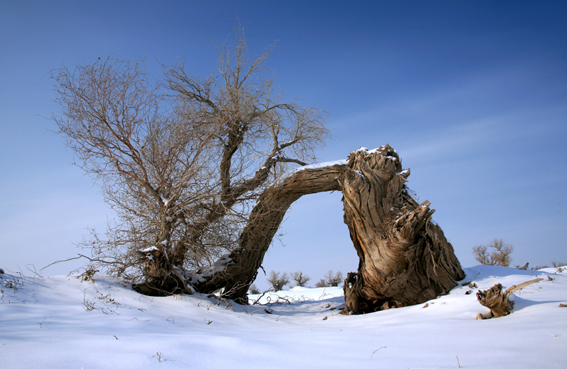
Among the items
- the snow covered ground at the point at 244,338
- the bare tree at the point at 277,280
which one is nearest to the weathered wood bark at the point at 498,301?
the snow covered ground at the point at 244,338

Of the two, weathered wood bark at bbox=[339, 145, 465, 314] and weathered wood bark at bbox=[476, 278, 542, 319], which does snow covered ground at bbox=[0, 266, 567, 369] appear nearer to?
weathered wood bark at bbox=[476, 278, 542, 319]

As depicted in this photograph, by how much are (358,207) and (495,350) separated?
12.2 ft

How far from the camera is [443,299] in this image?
4.81m

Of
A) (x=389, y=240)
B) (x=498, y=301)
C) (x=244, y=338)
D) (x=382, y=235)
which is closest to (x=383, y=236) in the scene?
(x=382, y=235)

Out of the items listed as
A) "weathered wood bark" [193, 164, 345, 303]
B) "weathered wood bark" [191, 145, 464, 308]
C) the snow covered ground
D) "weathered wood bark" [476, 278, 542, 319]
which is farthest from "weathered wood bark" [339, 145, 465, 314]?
"weathered wood bark" [476, 278, 542, 319]

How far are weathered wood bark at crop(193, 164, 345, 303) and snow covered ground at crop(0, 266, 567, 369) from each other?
2.42 meters

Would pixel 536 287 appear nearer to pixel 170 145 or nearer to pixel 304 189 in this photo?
pixel 304 189

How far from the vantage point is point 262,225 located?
7102mm

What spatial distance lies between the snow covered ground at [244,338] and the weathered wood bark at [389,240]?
1.00 metres

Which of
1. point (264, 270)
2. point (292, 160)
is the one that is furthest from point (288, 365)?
point (292, 160)

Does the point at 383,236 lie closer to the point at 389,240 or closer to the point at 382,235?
the point at 382,235

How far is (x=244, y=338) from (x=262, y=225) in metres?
4.30

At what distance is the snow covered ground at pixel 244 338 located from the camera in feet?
7.20

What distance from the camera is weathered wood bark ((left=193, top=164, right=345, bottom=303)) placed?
6.81 metres
